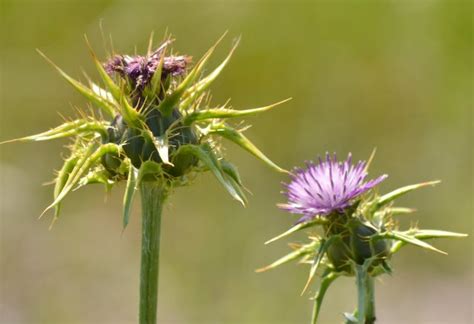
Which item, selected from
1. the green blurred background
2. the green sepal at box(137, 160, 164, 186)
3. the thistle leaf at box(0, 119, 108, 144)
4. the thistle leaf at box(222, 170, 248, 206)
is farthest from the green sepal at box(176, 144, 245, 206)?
the green blurred background

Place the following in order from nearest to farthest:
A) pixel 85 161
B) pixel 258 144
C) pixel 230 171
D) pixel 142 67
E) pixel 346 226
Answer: pixel 85 161 < pixel 230 171 < pixel 142 67 < pixel 346 226 < pixel 258 144

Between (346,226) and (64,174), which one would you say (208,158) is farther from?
(346,226)

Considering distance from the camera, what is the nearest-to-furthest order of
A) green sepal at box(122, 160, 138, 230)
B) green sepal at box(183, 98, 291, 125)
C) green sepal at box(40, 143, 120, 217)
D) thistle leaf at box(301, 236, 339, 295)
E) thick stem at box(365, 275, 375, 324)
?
green sepal at box(122, 160, 138, 230), green sepal at box(40, 143, 120, 217), green sepal at box(183, 98, 291, 125), thistle leaf at box(301, 236, 339, 295), thick stem at box(365, 275, 375, 324)

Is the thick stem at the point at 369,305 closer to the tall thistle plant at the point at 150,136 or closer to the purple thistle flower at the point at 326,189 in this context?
the purple thistle flower at the point at 326,189

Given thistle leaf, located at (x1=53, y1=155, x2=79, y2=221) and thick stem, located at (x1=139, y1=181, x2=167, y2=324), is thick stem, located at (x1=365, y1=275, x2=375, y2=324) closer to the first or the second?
thick stem, located at (x1=139, y1=181, x2=167, y2=324)

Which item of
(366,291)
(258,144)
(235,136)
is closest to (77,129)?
(235,136)

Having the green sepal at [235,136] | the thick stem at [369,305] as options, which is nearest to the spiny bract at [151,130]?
the green sepal at [235,136]

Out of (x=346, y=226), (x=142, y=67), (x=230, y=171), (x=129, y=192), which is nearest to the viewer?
(x=129, y=192)
